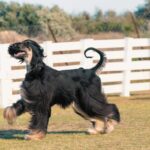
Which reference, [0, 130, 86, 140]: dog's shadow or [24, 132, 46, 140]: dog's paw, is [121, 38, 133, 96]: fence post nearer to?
[0, 130, 86, 140]: dog's shadow

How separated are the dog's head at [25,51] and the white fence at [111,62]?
5.94 meters

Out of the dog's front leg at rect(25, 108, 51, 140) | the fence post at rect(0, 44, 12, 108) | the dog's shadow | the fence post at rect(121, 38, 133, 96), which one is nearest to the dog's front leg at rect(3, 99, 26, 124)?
the dog's front leg at rect(25, 108, 51, 140)

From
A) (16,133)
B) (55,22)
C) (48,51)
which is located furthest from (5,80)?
(55,22)

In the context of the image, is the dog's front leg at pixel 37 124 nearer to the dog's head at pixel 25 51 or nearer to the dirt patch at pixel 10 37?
the dog's head at pixel 25 51

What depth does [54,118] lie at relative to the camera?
11.8m

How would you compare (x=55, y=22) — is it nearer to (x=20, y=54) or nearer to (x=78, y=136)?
(x=78, y=136)

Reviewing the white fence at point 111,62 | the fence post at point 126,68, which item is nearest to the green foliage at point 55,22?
the white fence at point 111,62

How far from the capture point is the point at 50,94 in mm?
8805

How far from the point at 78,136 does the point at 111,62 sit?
784 cm

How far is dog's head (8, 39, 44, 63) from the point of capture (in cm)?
864

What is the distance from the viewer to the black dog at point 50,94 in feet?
28.5

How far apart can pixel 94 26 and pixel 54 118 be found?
1937 cm

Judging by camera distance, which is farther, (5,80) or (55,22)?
(55,22)

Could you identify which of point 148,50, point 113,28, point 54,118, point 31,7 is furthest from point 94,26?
point 54,118
